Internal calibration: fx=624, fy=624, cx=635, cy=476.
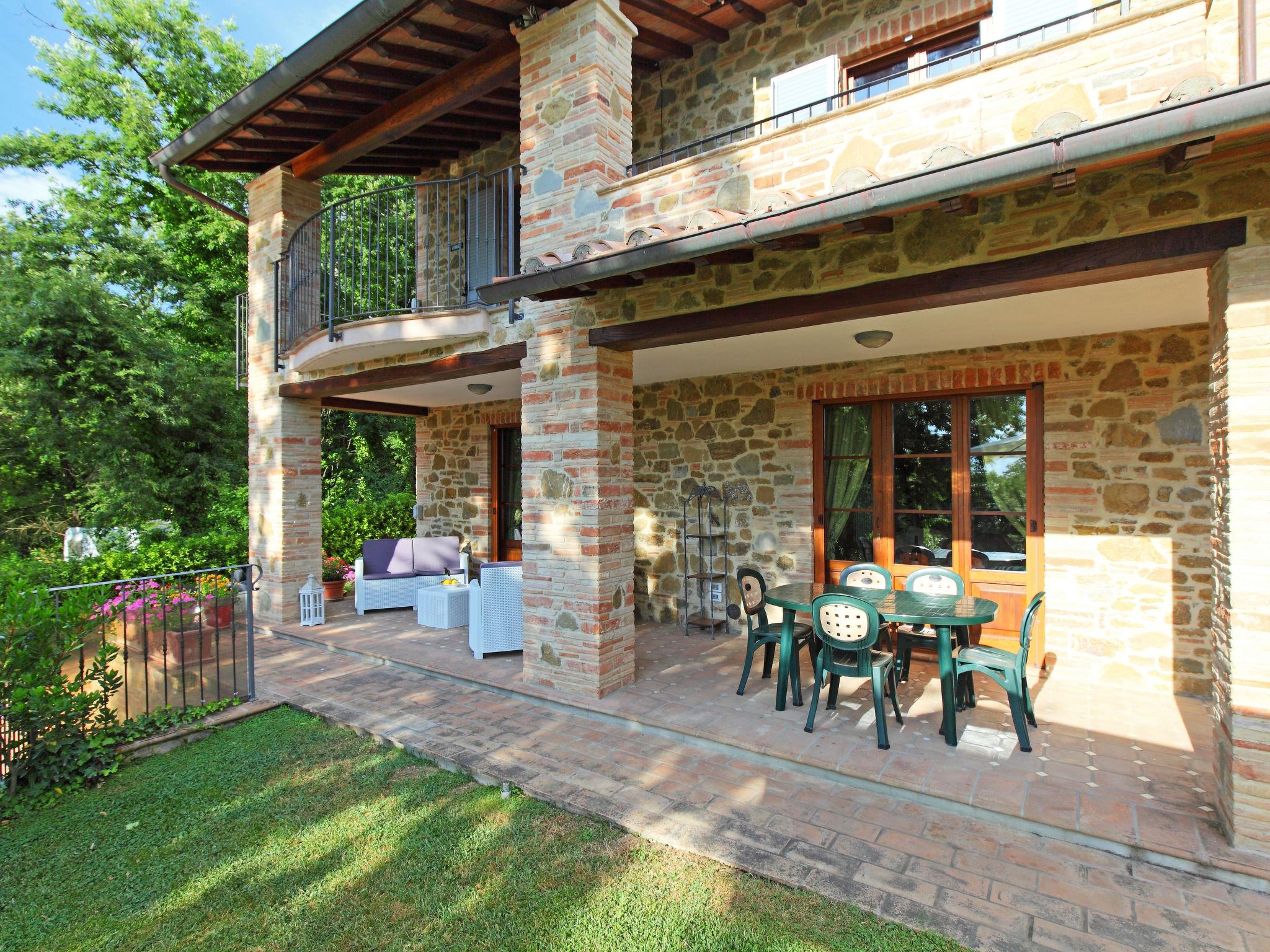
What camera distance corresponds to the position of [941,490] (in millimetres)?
5805

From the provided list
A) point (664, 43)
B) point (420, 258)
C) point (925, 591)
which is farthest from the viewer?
point (420, 258)

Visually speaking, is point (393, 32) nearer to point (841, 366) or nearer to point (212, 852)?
point (841, 366)

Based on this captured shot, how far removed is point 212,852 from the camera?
3.02m

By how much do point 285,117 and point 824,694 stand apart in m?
7.66

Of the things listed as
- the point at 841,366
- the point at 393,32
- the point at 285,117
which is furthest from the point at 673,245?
the point at 285,117

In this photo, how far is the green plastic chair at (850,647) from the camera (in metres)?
3.89

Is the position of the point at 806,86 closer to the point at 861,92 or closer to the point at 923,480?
the point at 861,92

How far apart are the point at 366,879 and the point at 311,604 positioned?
5.13 metres

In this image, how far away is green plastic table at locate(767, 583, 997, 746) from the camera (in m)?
3.94

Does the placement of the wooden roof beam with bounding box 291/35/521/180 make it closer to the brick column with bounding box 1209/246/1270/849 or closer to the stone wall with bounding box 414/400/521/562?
the stone wall with bounding box 414/400/521/562

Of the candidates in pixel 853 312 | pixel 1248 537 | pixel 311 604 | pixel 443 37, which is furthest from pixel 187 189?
pixel 1248 537

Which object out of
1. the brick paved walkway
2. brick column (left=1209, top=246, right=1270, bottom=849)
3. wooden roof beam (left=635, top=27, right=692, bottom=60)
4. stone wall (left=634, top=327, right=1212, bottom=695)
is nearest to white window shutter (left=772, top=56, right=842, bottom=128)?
wooden roof beam (left=635, top=27, right=692, bottom=60)

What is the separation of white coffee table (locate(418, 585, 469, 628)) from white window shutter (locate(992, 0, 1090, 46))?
23.4 feet

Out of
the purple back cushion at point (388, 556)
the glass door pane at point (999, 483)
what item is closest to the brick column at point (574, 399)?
the glass door pane at point (999, 483)
